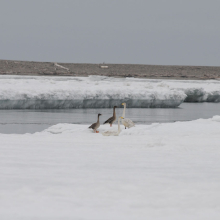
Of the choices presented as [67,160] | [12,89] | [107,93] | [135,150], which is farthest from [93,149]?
[107,93]

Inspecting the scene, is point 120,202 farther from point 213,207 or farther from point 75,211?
point 213,207

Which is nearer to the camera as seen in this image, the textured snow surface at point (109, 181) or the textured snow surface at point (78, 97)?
the textured snow surface at point (109, 181)

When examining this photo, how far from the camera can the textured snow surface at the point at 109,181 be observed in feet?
7.18

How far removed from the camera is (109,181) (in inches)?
109

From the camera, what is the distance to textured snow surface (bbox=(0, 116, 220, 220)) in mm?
2189

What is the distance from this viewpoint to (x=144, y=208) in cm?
224

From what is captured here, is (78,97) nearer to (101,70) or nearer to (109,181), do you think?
(109,181)

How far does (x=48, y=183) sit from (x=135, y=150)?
1.68 m

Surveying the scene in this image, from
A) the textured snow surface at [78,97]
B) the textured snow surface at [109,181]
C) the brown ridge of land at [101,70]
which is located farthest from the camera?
the brown ridge of land at [101,70]

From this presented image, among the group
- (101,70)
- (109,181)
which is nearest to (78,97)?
(109,181)

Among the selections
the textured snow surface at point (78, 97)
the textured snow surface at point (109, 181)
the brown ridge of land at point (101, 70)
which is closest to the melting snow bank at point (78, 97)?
the textured snow surface at point (78, 97)

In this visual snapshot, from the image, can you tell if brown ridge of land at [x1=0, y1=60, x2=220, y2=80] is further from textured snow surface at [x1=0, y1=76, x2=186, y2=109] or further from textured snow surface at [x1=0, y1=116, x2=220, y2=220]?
textured snow surface at [x1=0, y1=116, x2=220, y2=220]

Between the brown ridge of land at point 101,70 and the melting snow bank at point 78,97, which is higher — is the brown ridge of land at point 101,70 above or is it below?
above

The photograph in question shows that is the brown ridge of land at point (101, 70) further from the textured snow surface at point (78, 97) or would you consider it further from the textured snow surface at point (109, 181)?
the textured snow surface at point (109, 181)
